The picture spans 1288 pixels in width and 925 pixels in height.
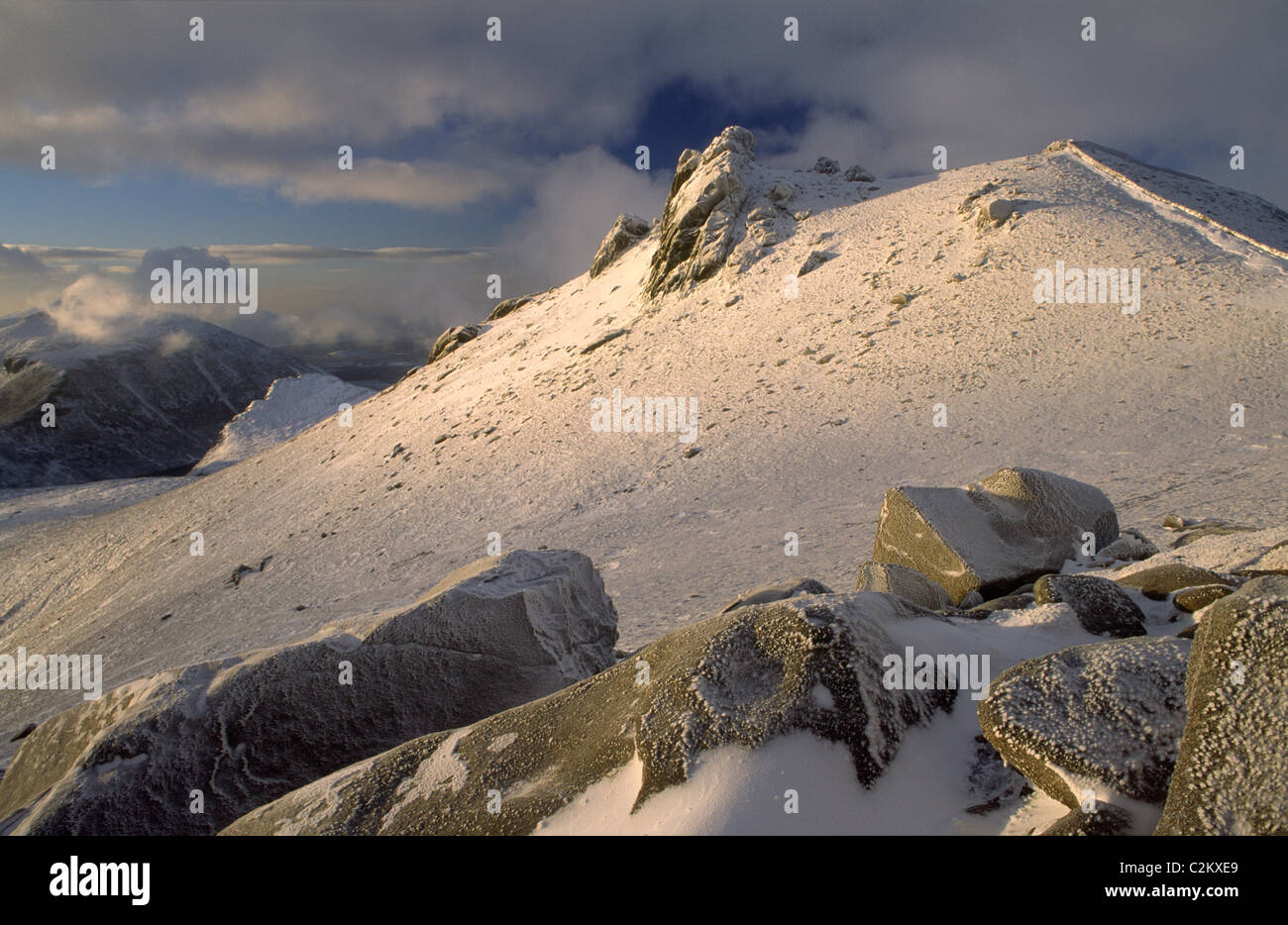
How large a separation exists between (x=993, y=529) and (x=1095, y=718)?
442cm

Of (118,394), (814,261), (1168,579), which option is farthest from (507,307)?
(118,394)

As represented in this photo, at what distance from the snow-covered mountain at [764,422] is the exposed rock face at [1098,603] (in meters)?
0.22

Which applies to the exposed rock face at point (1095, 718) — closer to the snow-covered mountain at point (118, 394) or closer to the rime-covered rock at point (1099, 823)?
the rime-covered rock at point (1099, 823)

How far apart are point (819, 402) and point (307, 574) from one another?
42.0 feet

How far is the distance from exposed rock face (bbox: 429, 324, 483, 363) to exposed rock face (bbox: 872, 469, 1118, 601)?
33.0m

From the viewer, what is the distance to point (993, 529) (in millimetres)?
6773

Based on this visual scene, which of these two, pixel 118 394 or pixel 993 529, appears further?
pixel 118 394

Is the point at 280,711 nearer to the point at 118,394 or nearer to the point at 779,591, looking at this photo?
the point at 779,591

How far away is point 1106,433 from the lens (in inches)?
520

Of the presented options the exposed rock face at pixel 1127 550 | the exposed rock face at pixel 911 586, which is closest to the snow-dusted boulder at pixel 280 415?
the exposed rock face at pixel 911 586

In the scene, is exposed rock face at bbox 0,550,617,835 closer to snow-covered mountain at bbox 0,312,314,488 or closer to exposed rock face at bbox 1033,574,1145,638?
exposed rock face at bbox 1033,574,1145,638

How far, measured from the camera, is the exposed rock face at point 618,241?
120ft
